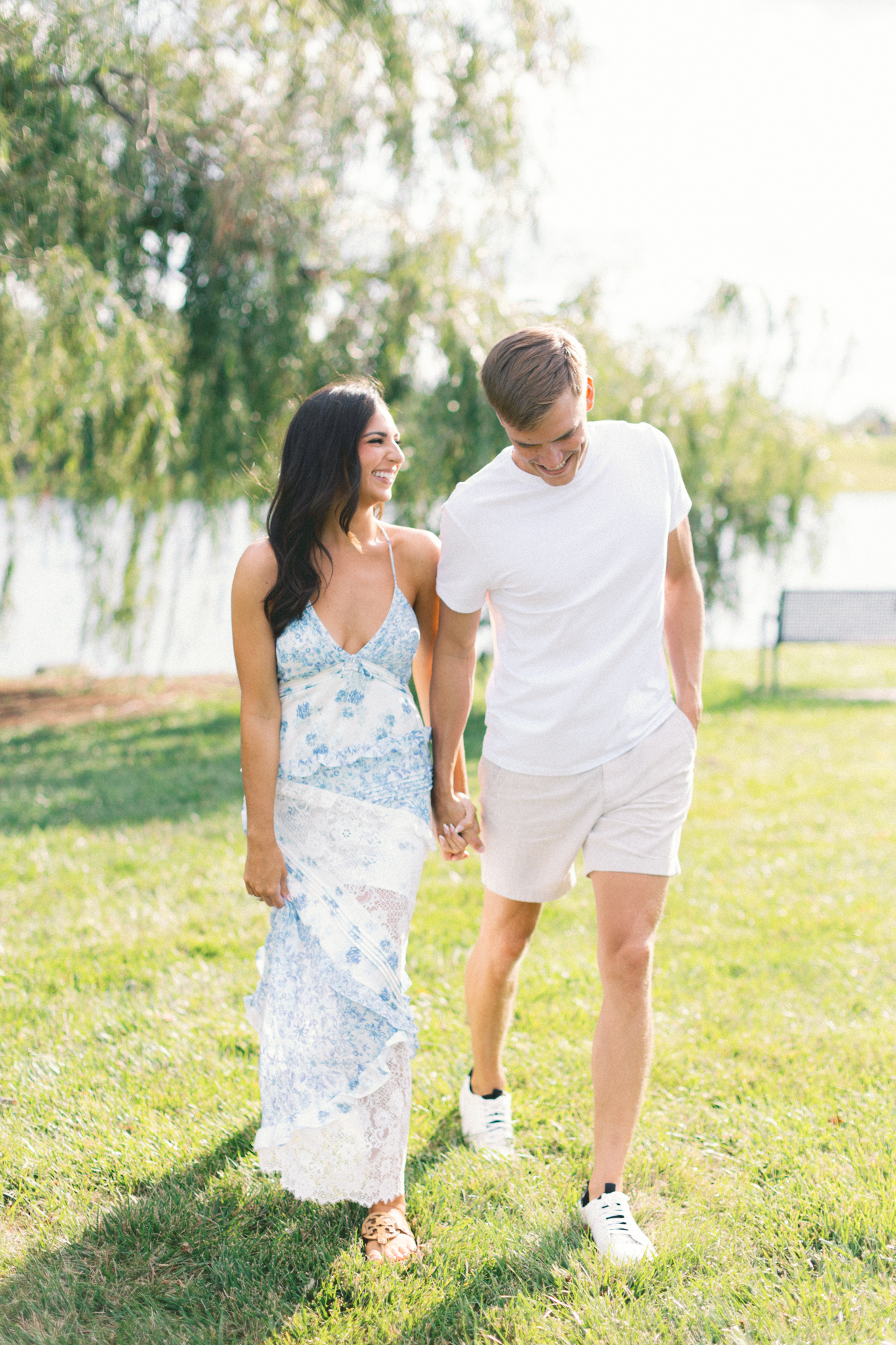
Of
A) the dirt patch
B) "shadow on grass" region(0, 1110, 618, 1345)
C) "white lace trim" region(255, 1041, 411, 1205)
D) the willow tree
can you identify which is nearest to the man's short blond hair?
"white lace trim" region(255, 1041, 411, 1205)

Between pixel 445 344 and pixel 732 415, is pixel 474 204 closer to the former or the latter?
pixel 445 344

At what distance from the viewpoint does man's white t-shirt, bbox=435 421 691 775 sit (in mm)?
2453

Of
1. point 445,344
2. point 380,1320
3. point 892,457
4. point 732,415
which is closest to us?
point 380,1320

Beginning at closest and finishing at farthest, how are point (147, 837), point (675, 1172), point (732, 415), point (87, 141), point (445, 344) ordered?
point (675, 1172) → point (147, 837) → point (87, 141) → point (445, 344) → point (732, 415)

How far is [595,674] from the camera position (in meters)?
2.47

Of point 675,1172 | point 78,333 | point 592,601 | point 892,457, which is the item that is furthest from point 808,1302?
point 892,457

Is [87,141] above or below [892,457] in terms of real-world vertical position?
above

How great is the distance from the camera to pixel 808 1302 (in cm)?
221

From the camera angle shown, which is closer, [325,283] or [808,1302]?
[808,1302]

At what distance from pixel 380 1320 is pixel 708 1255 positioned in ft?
2.43

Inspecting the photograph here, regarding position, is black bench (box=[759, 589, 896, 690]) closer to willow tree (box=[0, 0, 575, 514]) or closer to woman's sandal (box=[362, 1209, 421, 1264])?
willow tree (box=[0, 0, 575, 514])

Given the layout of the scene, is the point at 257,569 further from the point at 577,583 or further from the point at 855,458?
the point at 855,458

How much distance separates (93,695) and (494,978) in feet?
24.6

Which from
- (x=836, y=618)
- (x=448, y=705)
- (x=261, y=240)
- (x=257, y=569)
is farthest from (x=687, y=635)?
(x=836, y=618)
